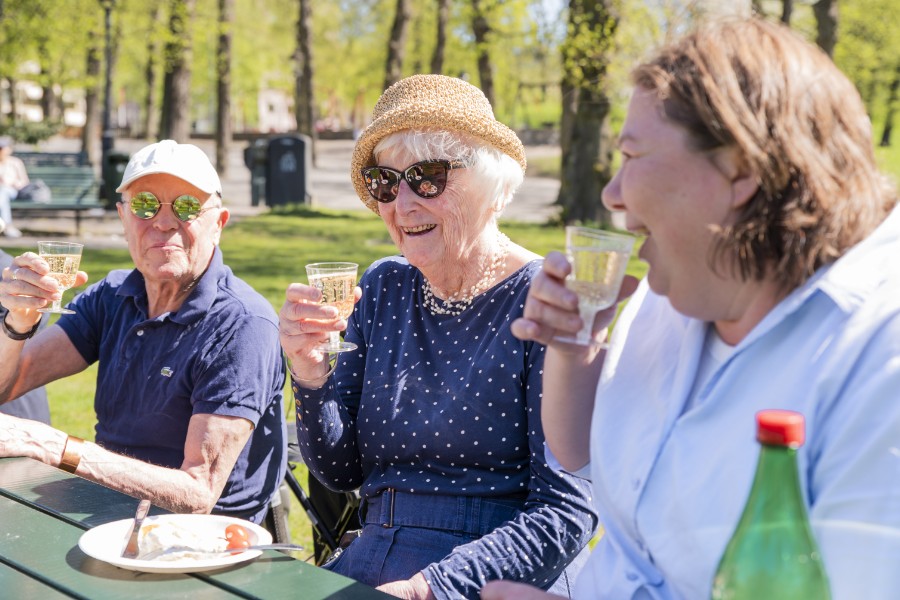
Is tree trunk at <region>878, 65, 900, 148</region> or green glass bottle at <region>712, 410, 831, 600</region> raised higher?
tree trunk at <region>878, 65, 900, 148</region>

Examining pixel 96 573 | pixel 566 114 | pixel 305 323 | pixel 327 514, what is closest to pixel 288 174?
pixel 566 114

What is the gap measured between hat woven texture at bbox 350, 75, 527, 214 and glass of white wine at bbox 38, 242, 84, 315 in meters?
0.95

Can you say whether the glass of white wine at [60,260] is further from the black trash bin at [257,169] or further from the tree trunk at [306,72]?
the tree trunk at [306,72]

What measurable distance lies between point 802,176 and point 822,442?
0.42m

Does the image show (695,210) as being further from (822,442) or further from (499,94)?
(499,94)

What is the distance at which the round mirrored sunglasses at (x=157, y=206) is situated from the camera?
342cm

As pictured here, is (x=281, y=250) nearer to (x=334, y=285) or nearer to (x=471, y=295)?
(x=471, y=295)

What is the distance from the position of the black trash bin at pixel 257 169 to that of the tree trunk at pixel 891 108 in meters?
31.0

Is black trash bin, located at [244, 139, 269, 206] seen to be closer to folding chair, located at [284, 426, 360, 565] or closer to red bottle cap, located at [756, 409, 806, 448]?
folding chair, located at [284, 426, 360, 565]

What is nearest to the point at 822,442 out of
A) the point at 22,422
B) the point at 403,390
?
the point at 403,390

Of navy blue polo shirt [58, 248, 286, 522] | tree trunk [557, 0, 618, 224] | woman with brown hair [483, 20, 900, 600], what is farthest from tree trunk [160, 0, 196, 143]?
woman with brown hair [483, 20, 900, 600]

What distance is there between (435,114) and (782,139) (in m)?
1.56

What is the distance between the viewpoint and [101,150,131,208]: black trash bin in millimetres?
17172

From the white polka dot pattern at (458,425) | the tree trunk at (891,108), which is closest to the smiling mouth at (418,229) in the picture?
the white polka dot pattern at (458,425)
